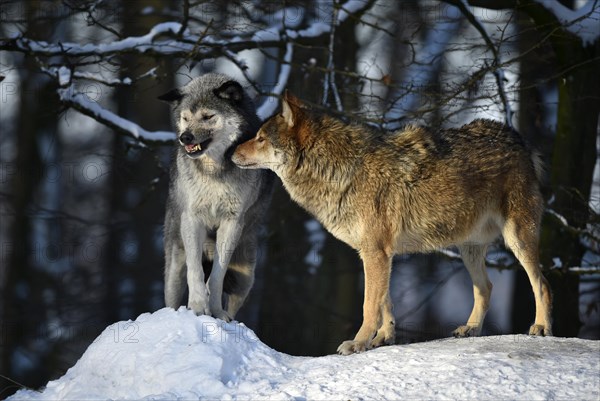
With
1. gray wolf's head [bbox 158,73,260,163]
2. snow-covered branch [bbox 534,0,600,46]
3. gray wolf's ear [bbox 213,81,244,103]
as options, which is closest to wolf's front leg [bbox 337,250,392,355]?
gray wolf's head [bbox 158,73,260,163]

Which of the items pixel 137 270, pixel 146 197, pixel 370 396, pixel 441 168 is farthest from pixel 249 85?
pixel 370 396

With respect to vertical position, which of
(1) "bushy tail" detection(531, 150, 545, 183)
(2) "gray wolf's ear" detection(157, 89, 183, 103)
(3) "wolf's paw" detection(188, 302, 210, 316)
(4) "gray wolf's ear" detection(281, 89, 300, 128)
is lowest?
(3) "wolf's paw" detection(188, 302, 210, 316)

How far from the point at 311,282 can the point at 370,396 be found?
11.0m

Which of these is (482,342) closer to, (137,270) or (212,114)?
(212,114)

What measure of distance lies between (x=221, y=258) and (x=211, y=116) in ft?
4.58

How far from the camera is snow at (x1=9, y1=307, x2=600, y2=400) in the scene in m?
5.29

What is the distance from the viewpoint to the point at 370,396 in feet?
17.1

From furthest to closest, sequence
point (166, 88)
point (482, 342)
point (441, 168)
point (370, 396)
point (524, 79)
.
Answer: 1. point (166, 88)
2. point (524, 79)
3. point (441, 168)
4. point (482, 342)
5. point (370, 396)

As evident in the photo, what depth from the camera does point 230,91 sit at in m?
7.60

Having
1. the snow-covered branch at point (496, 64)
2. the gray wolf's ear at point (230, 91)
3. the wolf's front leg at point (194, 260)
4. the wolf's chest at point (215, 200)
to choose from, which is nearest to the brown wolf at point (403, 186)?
the wolf's chest at point (215, 200)

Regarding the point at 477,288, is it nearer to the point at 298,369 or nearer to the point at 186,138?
the point at 298,369

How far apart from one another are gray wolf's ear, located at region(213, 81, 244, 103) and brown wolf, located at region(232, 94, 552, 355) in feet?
2.03

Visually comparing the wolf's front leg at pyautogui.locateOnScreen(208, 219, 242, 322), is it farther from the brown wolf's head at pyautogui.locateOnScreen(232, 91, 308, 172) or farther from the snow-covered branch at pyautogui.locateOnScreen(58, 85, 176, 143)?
the snow-covered branch at pyautogui.locateOnScreen(58, 85, 176, 143)

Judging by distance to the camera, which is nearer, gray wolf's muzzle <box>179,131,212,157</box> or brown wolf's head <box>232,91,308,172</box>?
brown wolf's head <box>232,91,308,172</box>
